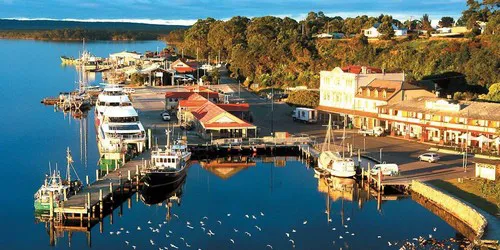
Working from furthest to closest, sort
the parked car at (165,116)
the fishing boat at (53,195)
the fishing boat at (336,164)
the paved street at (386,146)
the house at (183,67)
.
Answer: the house at (183,67) < the parked car at (165,116) < the fishing boat at (336,164) < the paved street at (386,146) < the fishing boat at (53,195)

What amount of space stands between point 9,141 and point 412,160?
32651mm

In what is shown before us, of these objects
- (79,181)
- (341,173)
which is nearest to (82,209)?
(79,181)

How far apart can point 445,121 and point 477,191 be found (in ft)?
57.0

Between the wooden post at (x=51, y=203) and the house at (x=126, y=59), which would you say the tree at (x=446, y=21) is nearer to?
the house at (x=126, y=59)

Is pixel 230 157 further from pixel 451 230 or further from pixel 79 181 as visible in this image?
pixel 451 230

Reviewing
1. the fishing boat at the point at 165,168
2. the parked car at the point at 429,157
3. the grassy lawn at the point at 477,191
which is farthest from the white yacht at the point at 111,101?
the grassy lawn at the point at 477,191

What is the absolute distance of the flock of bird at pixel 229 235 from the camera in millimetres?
34734

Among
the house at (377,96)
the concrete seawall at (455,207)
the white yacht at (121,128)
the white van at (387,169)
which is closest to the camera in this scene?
the concrete seawall at (455,207)

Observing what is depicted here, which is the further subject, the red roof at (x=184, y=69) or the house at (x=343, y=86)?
the red roof at (x=184, y=69)

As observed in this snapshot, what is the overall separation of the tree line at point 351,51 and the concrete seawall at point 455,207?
134 ft

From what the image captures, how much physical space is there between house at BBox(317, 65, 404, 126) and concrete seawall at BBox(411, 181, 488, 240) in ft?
81.5

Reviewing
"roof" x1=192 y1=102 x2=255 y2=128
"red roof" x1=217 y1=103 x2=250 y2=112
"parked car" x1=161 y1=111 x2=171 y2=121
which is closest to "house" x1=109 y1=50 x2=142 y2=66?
"parked car" x1=161 y1=111 x2=171 y2=121

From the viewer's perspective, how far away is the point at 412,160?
5162cm

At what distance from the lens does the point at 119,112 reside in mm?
61062
